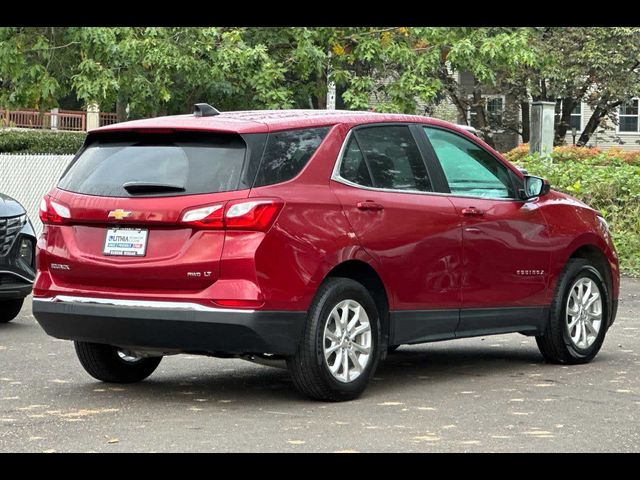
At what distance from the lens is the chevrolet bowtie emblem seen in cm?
842

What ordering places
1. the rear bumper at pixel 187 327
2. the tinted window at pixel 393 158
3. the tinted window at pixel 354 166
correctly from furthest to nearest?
the tinted window at pixel 393 158 < the tinted window at pixel 354 166 < the rear bumper at pixel 187 327

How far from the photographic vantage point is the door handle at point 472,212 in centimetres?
964

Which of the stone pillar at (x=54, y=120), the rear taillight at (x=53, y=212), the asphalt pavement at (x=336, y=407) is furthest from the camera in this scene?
the stone pillar at (x=54, y=120)

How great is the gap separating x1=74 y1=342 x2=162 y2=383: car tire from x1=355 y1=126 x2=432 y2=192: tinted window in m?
2.02

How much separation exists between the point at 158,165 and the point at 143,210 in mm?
353

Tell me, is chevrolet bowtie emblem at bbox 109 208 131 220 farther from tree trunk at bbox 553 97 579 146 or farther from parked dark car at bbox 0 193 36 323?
tree trunk at bbox 553 97 579 146

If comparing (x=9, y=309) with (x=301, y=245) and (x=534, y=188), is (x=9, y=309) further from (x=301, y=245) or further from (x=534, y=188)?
(x=301, y=245)

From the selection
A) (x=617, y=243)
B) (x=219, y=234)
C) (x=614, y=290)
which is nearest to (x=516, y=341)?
(x=614, y=290)

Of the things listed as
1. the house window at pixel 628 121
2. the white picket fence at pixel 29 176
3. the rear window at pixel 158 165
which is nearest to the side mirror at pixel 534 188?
the rear window at pixel 158 165

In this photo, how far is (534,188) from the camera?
10320 millimetres

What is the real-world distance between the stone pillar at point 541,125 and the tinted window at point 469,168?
51.5ft

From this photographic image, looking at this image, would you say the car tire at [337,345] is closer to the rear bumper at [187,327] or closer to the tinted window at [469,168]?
the rear bumper at [187,327]

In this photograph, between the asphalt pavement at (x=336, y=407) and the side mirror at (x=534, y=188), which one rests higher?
the side mirror at (x=534, y=188)

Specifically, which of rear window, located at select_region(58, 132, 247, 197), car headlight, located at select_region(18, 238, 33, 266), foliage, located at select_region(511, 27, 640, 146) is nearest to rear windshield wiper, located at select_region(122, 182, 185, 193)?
rear window, located at select_region(58, 132, 247, 197)
